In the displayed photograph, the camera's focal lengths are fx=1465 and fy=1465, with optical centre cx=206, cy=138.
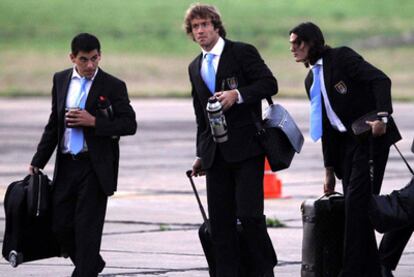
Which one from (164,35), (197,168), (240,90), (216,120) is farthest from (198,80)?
(164,35)

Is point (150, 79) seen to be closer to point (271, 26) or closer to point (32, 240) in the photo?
point (271, 26)

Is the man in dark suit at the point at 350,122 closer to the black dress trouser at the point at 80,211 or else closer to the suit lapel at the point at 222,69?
the suit lapel at the point at 222,69

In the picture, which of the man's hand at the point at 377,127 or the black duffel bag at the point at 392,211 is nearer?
the black duffel bag at the point at 392,211

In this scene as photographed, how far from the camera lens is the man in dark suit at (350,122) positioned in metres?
9.35

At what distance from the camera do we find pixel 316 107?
9516 mm

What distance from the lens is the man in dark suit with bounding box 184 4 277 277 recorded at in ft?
29.8

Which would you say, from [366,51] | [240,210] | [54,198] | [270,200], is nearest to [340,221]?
[240,210]

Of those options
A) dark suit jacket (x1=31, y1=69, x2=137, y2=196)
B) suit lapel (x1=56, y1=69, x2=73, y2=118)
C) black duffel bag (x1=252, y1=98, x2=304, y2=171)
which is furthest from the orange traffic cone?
suit lapel (x1=56, y1=69, x2=73, y2=118)

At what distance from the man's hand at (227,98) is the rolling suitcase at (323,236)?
3.19 ft

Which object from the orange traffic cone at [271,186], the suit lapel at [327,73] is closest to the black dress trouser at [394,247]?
the suit lapel at [327,73]

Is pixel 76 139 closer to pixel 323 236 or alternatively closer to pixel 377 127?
pixel 323 236

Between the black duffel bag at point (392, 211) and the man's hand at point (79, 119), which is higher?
the man's hand at point (79, 119)

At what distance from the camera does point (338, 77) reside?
948cm

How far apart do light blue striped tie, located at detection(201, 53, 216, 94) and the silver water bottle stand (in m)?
0.26
